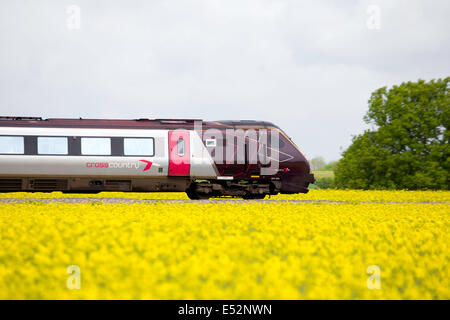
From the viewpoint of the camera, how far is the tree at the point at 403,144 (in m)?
41.3

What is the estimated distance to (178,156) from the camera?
69.4ft

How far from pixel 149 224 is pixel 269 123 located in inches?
561

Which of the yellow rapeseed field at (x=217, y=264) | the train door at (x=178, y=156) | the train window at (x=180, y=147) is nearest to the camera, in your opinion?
the yellow rapeseed field at (x=217, y=264)

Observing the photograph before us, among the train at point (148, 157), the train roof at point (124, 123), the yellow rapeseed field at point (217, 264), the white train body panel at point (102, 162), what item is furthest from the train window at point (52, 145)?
the yellow rapeseed field at point (217, 264)

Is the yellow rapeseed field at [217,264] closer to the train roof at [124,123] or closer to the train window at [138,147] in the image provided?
the train window at [138,147]

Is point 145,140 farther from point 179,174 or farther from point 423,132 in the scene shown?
point 423,132

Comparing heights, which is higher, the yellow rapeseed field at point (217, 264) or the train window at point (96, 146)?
the train window at point (96, 146)

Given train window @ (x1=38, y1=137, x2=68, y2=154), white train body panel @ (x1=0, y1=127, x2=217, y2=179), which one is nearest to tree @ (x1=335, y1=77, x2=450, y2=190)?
white train body panel @ (x1=0, y1=127, x2=217, y2=179)

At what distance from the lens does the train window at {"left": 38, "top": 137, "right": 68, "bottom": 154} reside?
67.5 feet

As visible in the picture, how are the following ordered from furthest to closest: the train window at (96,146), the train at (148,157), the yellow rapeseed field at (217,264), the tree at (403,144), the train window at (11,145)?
the tree at (403,144)
the train window at (96,146)
the train at (148,157)
the train window at (11,145)
the yellow rapeseed field at (217,264)

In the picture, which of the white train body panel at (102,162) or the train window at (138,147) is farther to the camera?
the train window at (138,147)

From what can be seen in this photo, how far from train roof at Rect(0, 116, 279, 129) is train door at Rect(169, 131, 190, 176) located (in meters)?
0.66

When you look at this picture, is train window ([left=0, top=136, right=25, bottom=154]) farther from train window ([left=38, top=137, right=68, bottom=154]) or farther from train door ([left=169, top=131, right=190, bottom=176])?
train door ([left=169, top=131, right=190, bottom=176])

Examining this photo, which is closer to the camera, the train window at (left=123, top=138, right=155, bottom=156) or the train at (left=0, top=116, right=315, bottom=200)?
the train at (left=0, top=116, right=315, bottom=200)
